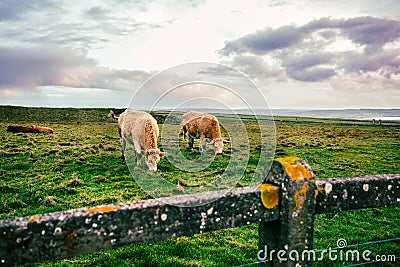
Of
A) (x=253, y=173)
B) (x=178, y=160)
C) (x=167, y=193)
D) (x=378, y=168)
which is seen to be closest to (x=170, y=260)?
(x=167, y=193)

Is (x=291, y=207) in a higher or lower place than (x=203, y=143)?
higher

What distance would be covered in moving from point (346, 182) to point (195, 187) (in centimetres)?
795

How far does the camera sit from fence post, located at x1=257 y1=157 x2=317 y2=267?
96.1 inches

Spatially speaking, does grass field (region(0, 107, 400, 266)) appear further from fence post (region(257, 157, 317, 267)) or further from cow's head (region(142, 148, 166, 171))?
fence post (region(257, 157, 317, 267))

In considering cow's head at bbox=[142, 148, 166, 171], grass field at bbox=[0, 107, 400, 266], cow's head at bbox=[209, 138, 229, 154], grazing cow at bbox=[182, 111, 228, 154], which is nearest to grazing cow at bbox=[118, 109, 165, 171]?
cow's head at bbox=[142, 148, 166, 171]

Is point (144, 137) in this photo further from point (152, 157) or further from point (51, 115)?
point (51, 115)

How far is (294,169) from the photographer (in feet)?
8.03

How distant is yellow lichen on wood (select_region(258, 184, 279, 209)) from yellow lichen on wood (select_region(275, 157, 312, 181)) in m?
0.17

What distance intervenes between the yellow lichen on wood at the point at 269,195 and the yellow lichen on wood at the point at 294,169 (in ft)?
0.57

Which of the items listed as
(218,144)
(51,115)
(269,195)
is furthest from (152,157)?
(51,115)

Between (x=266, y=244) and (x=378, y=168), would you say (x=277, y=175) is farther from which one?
(x=378, y=168)

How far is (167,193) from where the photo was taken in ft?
31.4

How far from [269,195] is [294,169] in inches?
11.2

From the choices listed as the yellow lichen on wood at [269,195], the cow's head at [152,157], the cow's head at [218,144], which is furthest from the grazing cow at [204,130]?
the yellow lichen on wood at [269,195]
